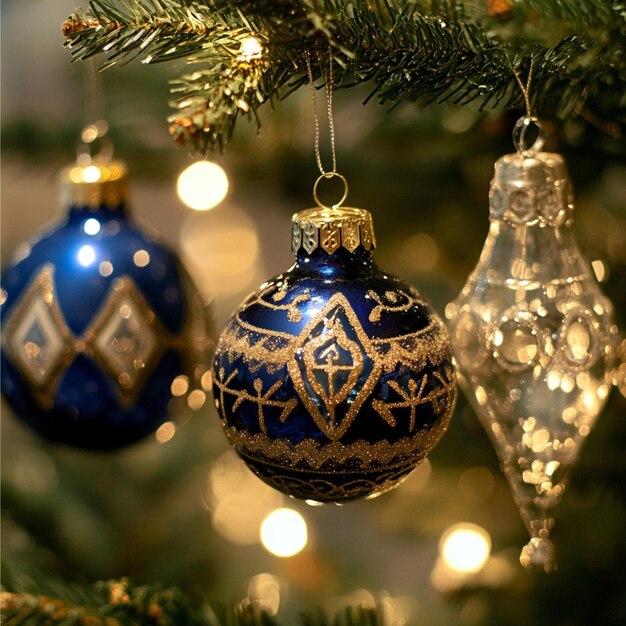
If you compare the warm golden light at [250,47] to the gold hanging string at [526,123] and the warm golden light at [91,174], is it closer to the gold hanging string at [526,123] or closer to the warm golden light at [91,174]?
the gold hanging string at [526,123]

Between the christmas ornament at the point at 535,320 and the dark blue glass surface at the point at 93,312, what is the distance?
247 millimetres

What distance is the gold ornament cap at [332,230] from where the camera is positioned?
1.74ft

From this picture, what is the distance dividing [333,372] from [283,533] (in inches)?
33.4

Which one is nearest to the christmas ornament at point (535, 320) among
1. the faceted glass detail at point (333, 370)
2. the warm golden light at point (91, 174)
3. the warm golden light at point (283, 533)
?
the faceted glass detail at point (333, 370)

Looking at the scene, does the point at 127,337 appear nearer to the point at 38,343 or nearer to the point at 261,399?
the point at 38,343

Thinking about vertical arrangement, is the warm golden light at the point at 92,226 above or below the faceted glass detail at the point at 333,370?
above

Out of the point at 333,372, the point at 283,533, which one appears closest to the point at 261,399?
the point at 333,372

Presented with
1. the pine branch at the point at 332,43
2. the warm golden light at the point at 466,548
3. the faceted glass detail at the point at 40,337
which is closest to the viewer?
the pine branch at the point at 332,43

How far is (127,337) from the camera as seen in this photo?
27.4 inches

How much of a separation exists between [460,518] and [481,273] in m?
0.51

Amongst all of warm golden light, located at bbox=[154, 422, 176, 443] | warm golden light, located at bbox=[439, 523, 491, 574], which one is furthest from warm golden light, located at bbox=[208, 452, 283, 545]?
warm golden light, located at bbox=[154, 422, 176, 443]

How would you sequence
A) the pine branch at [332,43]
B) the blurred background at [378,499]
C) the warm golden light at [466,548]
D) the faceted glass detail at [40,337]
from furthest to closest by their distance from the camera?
the warm golden light at [466,548], the blurred background at [378,499], the faceted glass detail at [40,337], the pine branch at [332,43]

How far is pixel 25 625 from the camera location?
0.69 meters

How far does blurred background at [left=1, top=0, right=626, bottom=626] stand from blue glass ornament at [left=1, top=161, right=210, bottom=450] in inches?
2.3
